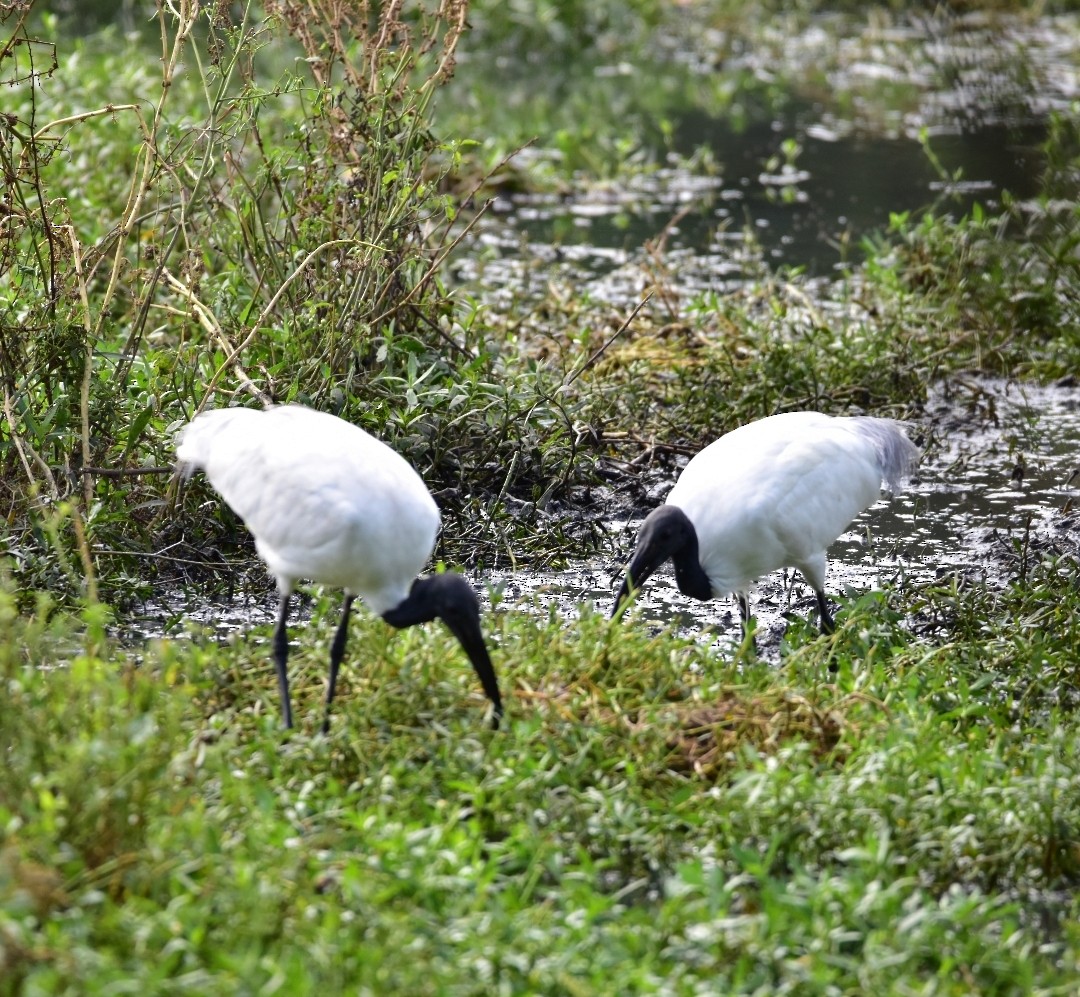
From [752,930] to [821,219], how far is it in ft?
24.1

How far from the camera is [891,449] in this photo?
211 inches

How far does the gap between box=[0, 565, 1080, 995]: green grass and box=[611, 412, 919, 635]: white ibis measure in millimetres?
298

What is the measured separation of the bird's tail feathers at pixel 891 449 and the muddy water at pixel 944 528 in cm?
35

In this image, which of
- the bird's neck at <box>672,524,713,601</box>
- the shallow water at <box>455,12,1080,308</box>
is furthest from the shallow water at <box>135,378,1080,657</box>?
the shallow water at <box>455,12,1080,308</box>

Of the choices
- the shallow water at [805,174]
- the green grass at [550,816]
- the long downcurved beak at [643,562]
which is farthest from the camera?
the shallow water at [805,174]

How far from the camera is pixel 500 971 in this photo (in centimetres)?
A: 306

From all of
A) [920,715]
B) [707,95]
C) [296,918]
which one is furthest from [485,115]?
[296,918]

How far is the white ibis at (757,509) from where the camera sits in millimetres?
4801

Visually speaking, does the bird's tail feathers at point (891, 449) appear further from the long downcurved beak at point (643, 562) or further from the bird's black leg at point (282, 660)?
the bird's black leg at point (282, 660)

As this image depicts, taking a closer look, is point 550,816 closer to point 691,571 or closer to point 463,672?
point 463,672


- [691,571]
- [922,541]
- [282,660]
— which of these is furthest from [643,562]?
[922,541]

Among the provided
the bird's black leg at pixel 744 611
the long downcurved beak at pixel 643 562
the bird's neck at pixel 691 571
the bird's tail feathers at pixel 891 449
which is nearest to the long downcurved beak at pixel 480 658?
the long downcurved beak at pixel 643 562

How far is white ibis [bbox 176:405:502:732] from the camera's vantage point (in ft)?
13.4

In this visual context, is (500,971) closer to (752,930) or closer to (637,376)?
(752,930)
